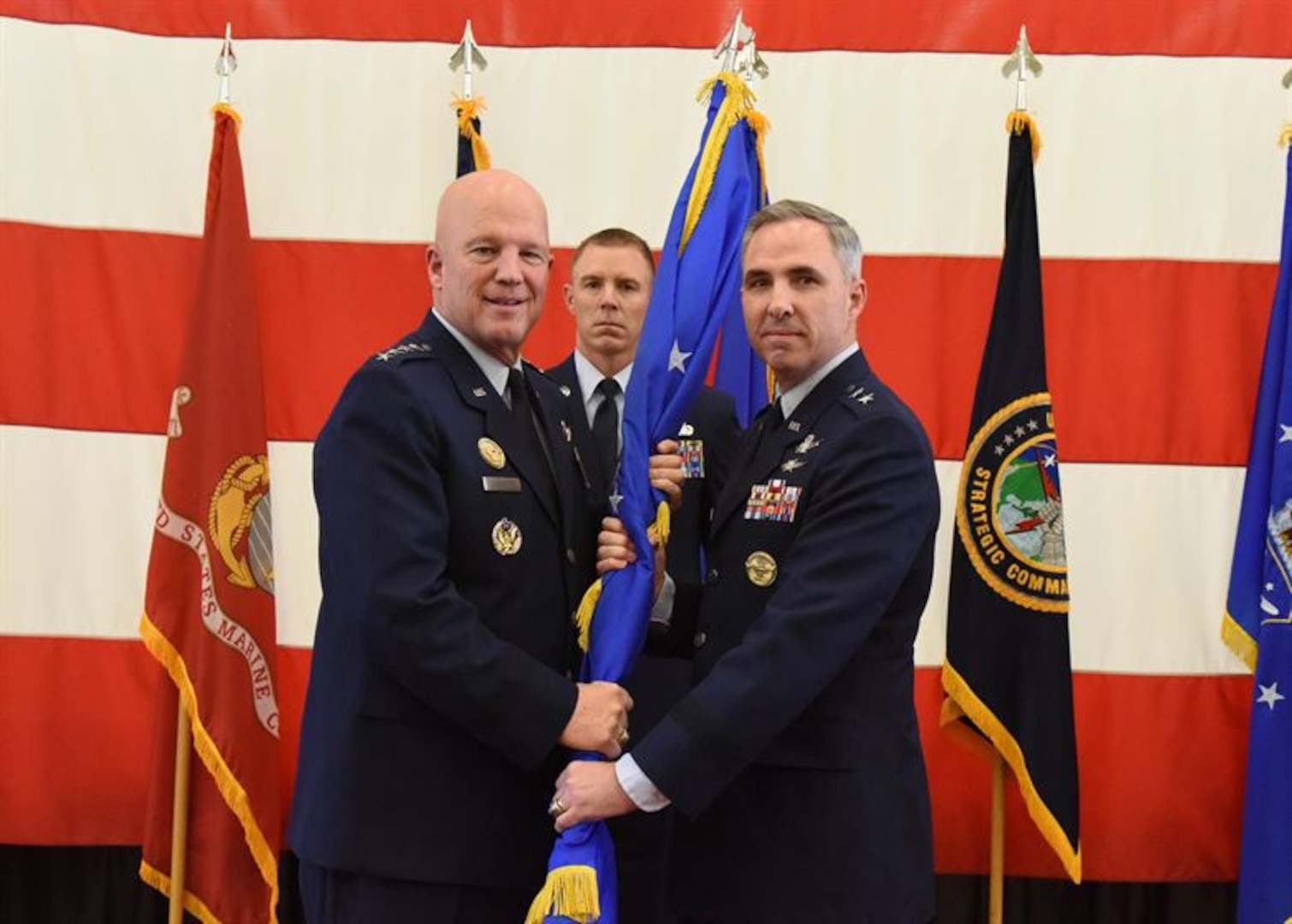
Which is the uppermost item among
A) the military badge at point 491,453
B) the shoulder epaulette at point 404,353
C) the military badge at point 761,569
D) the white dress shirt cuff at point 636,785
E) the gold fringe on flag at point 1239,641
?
the shoulder epaulette at point 404,353

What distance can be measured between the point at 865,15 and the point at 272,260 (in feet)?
5.72

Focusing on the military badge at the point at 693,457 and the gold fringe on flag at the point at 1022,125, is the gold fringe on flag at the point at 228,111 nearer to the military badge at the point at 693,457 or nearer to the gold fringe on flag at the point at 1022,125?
the military badge at the point at 693,457

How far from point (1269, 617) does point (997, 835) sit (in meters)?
0.86

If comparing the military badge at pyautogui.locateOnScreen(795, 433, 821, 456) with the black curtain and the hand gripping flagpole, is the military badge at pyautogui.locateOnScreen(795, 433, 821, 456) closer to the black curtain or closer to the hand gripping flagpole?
the hand gripping flagpole

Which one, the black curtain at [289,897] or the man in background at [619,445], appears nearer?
the man in background at [619,445]

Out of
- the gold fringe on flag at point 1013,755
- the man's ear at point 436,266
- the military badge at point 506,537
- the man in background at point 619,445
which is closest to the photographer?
Result: the military badge at point 506,537

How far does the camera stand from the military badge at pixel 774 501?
190 cm

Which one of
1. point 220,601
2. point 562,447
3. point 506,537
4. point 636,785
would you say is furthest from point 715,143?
point 220,601

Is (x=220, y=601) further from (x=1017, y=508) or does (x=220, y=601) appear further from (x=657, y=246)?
(x=1017, y=508)

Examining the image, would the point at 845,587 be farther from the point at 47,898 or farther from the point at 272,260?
the point at 47,898

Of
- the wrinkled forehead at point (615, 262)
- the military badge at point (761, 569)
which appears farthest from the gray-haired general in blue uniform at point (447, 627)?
the wrinkled forehead at point (615, 262)

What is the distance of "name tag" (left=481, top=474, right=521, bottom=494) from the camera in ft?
6.05

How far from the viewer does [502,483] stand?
186 centimetres

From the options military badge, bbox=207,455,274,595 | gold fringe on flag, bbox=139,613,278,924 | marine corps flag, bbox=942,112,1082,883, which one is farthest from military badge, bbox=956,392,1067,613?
gold fringe on flag, bbox=139,613,278,924
